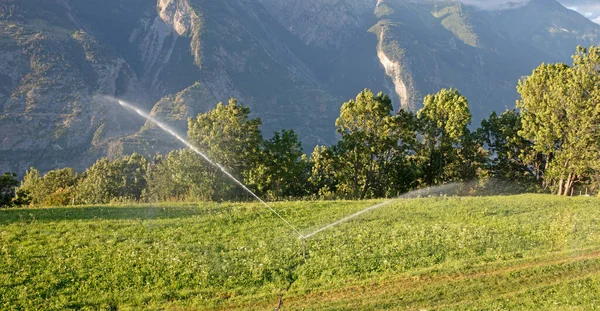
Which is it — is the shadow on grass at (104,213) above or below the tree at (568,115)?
below

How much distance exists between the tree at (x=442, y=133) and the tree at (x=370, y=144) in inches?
118

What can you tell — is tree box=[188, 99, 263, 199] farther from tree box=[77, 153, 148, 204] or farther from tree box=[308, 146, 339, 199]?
tree box=[77, 153, 148, 204]

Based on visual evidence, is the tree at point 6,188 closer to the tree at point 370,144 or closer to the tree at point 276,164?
the tree at point 276,164

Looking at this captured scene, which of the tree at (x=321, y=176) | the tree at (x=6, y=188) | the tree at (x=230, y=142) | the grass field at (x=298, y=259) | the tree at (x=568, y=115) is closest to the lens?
the grass field at (x=298, y=259)

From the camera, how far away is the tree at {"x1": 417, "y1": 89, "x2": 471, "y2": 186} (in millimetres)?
50656

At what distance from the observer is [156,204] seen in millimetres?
32031

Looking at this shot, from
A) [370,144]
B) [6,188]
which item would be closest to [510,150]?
[370,144]

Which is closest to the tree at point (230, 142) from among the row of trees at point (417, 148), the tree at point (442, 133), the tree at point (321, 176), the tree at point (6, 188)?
the row of trees at point (417, 148)

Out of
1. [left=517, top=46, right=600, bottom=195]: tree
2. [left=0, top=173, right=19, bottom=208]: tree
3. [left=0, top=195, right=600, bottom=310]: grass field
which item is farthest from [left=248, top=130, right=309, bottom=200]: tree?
[left=0, top=173, right=19, bottom=208]: tree

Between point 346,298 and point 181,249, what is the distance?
9.52 m

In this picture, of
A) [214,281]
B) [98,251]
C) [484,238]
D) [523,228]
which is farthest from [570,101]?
[98,251]

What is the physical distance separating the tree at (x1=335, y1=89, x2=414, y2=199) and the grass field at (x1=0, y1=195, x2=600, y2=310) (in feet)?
67.0

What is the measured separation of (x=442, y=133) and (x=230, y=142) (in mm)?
24775

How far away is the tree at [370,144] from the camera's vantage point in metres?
49.3
